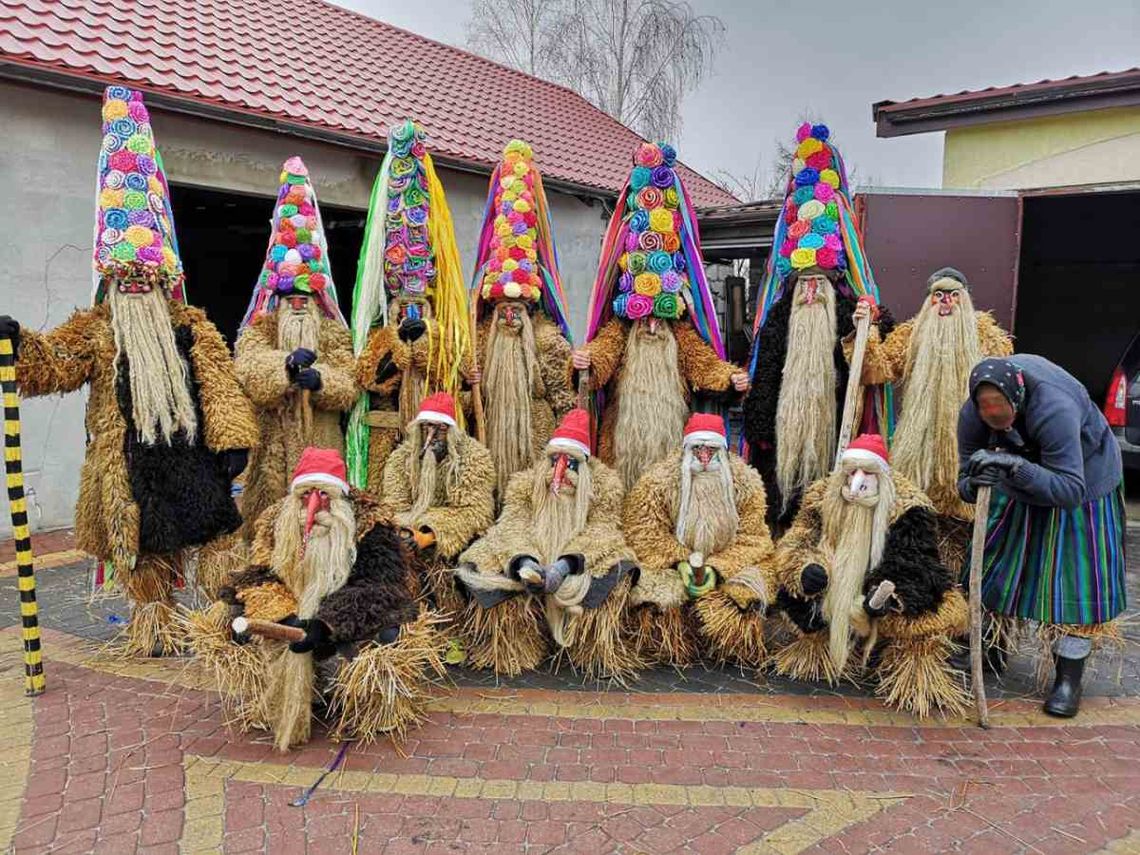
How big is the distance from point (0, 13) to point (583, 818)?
6580 millimetres

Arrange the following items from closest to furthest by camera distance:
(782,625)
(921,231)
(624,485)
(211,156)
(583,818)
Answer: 1. (583,818)
2. (782,625)
3. (624,485)
4. (921,231)
5. (211,156)

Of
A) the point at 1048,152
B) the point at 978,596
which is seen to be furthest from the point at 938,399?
the point at 1048,152

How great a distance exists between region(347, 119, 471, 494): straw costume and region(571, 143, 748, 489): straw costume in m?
0.78

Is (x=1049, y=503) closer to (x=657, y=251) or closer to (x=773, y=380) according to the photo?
(x=773, y=380)

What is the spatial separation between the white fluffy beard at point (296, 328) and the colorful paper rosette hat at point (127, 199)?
727mm

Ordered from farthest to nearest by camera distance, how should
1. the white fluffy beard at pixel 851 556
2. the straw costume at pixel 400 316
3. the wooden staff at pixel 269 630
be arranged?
the straw costume at pixel 400 316
the white fluffy beard at pixel 851 556
the wooden staff at pixel 269 630

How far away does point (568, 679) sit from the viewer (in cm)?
344

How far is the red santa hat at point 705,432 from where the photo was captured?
143 inches

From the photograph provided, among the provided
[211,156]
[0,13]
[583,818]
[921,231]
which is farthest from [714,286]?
[583,818]

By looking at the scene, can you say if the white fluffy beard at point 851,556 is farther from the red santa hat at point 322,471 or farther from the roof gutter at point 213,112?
the roof gutter at point 213,112

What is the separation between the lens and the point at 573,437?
3578mm

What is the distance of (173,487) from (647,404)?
231 centimetres

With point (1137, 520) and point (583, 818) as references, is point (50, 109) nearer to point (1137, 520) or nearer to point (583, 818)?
point (583, 818)

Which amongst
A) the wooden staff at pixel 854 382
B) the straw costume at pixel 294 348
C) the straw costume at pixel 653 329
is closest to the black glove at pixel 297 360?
the straw costume at pixel 294 348
